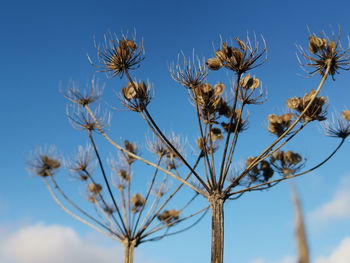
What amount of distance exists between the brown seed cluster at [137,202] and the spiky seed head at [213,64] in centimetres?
795

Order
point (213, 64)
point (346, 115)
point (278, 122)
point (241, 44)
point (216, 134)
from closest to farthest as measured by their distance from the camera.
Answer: point (241, 44)
point (213, 64)
point (346, 115)
point (278, 122)
point (216, 134)

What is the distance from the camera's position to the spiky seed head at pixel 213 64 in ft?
25.1

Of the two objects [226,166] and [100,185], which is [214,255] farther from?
[100,185]

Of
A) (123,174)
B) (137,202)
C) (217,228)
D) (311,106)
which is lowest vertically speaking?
(217,228)

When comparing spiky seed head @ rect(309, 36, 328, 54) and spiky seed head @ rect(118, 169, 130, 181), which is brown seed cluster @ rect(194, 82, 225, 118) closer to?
spiky seed head @ rect(309, 36, 328, 54)

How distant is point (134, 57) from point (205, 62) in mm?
1688

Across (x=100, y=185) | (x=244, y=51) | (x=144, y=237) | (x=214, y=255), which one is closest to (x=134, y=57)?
(x=244, y=51)

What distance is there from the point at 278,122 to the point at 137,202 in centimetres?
722

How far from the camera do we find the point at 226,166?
24.3 feet

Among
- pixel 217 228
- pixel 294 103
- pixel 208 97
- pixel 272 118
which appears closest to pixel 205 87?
pixel 208 97

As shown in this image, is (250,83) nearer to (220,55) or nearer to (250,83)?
(250,83)

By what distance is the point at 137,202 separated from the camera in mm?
14023

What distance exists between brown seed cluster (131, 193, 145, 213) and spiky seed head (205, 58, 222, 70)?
795cm

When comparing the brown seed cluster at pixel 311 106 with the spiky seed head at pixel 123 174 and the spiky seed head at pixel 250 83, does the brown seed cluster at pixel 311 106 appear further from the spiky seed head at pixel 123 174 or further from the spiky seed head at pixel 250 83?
the spiky seed head at pixel 123 174
